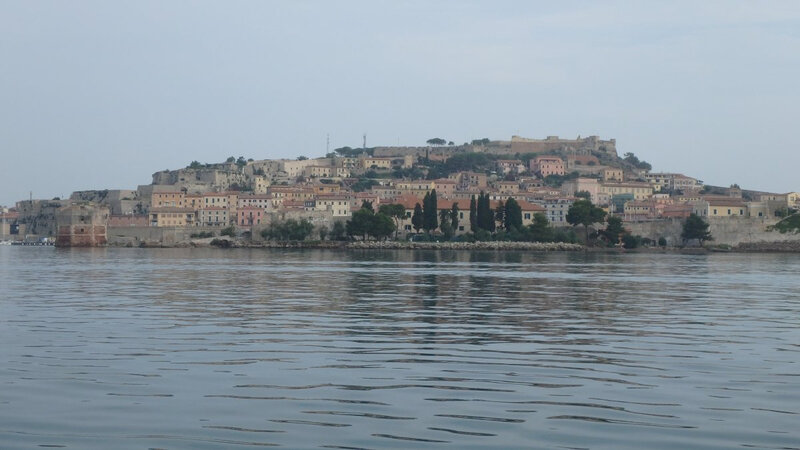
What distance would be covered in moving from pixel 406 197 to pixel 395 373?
9837cm

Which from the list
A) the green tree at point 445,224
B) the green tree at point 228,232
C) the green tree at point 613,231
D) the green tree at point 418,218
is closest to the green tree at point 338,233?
the green tree at point 418,218

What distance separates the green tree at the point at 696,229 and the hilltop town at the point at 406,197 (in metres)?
1.90

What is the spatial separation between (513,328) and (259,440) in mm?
9021

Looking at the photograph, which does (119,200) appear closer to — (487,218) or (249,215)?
(249,215)

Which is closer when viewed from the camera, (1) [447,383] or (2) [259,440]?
(2) [259,440]

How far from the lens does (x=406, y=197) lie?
109688 mm

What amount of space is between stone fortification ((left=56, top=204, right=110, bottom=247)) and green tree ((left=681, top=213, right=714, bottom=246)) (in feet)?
175

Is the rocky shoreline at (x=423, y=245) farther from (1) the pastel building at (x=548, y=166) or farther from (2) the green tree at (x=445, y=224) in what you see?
(1) the pastel building at (x=548, y=166)

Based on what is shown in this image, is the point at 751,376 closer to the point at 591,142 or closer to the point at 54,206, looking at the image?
the point at 54,206

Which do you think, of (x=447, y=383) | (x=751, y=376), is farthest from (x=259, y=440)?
(x=751, y=376)

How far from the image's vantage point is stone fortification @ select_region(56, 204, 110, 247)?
319 ft

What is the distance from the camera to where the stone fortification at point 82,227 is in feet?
319

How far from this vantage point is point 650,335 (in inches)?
621

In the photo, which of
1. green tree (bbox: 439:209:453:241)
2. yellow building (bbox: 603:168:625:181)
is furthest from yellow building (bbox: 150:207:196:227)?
yellow building (bbox: 603:168:625:181)
